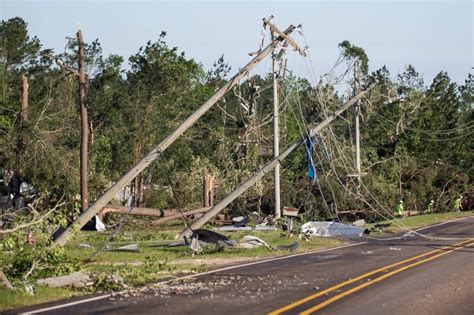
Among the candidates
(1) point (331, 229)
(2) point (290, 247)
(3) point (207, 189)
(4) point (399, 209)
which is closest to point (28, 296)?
(2) point (290, 247)

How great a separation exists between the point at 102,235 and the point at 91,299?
52.8ft

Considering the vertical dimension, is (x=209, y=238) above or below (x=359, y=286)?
above

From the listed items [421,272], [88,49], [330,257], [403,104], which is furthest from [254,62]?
[403,104]

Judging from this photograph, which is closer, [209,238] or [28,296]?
[28,296]

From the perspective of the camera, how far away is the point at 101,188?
38.2 meters

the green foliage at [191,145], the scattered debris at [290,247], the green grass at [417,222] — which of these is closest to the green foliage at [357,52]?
the green foliage at [191,145]

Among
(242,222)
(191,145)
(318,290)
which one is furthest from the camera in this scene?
(191,145)

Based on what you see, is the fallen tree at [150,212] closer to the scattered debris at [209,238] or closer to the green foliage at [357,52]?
the scattered debris at [209,238]

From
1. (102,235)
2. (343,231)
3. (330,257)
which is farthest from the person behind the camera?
(343,231)

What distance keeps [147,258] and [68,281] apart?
4254 mm

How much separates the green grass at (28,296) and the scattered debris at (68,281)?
16.0 inches

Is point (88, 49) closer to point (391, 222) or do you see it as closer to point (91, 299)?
point (391, 222)

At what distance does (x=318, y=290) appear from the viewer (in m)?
14.1

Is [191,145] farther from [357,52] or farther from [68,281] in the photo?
[68,281]
